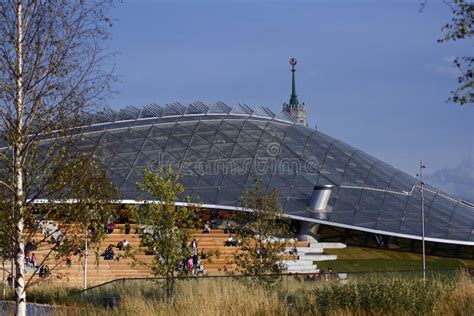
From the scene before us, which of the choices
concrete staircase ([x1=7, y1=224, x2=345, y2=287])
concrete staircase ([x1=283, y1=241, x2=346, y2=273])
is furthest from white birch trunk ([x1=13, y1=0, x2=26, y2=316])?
concrete staircase ([x1=283, y1=241, x2=346, y2=273])

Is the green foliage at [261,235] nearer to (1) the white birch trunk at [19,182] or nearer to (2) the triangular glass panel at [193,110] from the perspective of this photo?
(1) the white birch trunk at [19,182]

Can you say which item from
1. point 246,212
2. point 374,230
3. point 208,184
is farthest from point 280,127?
point 246,212

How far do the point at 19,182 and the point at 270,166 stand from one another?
53999 millimetres

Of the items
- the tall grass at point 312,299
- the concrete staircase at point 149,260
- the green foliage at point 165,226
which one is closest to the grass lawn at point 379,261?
the concrete staircase at point 149,260

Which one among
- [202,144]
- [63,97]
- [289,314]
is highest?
[202,144]

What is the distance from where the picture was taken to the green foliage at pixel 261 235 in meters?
39.8

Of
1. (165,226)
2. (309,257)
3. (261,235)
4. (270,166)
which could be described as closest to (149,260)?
(309,257)

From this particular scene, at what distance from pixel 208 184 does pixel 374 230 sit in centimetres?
1415

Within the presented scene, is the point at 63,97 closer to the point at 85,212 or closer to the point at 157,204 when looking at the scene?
the point at 85,212

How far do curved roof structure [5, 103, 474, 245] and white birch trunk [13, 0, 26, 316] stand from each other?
43882mm

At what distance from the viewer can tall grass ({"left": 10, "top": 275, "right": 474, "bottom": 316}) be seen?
63.7ft

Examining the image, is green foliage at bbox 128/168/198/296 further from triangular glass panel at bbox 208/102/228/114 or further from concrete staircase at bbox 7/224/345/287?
triangular glass panel at bbox 208/102/228/114

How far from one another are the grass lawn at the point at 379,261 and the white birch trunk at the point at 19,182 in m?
38.0

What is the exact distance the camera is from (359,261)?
2313 inches
